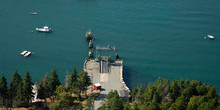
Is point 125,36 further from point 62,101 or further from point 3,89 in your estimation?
point 3,89

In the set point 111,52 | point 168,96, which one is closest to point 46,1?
point 111,52

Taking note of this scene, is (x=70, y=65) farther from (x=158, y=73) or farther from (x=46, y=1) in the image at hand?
(x=46, y=1)

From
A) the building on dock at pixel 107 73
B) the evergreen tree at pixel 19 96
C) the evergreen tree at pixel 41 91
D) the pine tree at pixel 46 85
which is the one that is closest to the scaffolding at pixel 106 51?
the building on dock at pixel 107 73

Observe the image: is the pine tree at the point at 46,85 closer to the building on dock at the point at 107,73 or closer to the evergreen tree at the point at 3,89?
the evergreen tree at the point at 3,89

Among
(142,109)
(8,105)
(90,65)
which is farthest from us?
(90,65)

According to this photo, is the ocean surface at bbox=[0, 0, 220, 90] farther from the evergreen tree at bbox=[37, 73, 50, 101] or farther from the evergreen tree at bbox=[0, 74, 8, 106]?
the evergreen tree at bbox=[0, 74, 8, 106]

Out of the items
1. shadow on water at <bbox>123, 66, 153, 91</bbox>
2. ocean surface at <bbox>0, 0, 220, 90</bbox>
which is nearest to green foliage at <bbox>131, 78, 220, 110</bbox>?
shadow on water at <bbox>123, 66, 153, 91</bbox>
